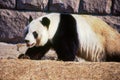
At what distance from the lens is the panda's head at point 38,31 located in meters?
7.11

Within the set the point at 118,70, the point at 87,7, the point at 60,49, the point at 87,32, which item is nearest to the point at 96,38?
the point at 87,32

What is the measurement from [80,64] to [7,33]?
12.0 feet

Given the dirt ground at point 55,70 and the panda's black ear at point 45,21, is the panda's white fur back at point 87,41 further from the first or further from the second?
the dirt ground at point 55,70

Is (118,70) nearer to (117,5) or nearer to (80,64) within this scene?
(80,64)

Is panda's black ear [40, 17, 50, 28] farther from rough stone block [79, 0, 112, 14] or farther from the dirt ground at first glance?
rough stone block [79, 0, 112, 14]

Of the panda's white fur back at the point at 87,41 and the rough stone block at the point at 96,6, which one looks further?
the rough stone block at the point at 96,6

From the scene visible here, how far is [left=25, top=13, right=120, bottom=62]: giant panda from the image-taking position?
7.13 m

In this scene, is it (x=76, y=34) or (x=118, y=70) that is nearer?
(x=118, y=70)

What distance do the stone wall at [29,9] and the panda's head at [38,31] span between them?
1665 millimetres

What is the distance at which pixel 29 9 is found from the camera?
8945 millimetres

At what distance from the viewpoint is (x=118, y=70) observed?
5.41 metres

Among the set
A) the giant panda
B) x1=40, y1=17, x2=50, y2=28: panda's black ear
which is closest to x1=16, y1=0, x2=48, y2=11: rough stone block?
the giant panda

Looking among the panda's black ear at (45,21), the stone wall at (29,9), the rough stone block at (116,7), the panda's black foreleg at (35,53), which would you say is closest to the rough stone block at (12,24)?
the stone wall at (29,9)

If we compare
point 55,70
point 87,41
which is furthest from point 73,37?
point 55,70
